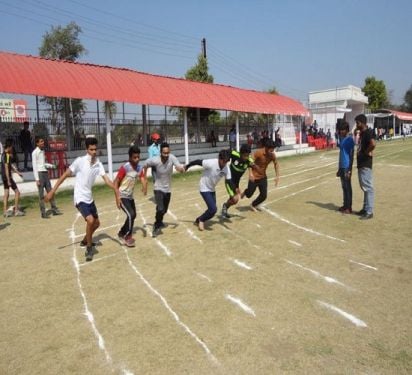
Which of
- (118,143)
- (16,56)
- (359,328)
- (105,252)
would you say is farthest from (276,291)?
(118,143)

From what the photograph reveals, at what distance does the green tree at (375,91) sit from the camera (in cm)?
6681

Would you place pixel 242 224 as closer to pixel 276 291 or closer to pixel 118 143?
pixel 276 291

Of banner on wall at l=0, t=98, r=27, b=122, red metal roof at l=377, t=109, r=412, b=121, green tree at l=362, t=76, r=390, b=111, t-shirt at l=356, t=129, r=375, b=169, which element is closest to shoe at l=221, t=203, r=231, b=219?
t-shirt at l=356, t=129, r=375, b=169

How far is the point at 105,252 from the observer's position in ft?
22.6

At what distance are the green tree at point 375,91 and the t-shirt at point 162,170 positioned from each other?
65527 mm

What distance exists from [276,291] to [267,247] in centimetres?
184

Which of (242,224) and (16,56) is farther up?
(16,56)

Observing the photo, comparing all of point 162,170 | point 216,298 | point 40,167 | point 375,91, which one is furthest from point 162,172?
point 375,91

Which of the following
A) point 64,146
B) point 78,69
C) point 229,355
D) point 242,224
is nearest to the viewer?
point 229,355

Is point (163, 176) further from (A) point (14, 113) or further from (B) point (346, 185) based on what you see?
(A) point (14, 113)

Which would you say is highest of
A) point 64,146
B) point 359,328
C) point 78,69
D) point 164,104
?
point 78,69

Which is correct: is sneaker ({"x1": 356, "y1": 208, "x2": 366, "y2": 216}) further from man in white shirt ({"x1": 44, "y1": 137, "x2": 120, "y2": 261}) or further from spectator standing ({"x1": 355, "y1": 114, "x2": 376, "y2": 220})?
man in white shirt ({"x1": 44, "y1": 137, "x2": 120, "y2": 261})

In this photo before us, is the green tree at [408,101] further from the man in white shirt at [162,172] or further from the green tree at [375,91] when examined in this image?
the man in white shirt at [162,172]

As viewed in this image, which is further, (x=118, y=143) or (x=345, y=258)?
(x=118, y=143)
